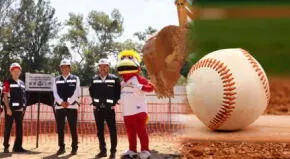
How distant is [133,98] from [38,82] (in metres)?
2.48

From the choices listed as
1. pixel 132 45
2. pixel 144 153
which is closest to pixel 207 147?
pixel 144 153

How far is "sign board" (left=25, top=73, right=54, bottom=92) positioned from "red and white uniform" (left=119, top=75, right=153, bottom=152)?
7.90ft

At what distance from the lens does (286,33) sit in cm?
222

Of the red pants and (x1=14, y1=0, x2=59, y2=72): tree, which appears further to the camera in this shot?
(x1=14, y1=0, x2=59, y2=72): tree

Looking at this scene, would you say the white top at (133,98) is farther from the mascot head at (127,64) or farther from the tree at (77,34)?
the tree at (77,34)

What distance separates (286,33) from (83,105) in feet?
21.0

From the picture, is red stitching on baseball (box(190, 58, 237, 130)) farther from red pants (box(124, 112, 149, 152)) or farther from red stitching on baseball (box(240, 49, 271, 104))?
red pants (box(124, 112, 149, 152))

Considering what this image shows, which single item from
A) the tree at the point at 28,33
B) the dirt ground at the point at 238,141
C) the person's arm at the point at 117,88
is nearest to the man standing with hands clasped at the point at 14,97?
the person's arm at the point at 117,88

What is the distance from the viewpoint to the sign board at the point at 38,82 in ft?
15.5

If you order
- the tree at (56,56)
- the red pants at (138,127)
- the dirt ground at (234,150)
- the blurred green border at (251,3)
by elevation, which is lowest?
the dirt ground at (234,150)

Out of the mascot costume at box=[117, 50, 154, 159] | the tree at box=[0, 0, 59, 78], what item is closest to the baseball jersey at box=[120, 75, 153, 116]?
the mascot costume at box=[117, 50, 154, 159]

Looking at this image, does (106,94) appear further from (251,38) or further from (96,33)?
(96,33)

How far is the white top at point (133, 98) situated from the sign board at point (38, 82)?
2.43 metres

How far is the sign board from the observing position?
15.5 ft
